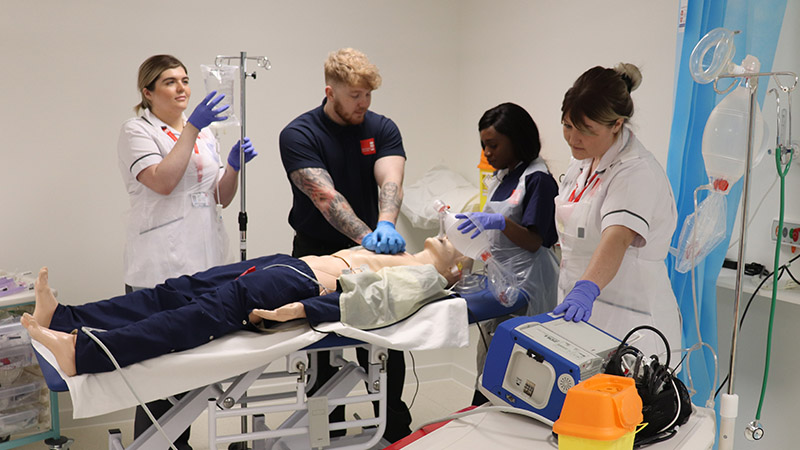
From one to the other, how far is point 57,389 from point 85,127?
169cm

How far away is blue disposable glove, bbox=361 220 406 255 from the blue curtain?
0.97 m

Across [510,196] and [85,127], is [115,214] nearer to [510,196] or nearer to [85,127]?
[85,127]

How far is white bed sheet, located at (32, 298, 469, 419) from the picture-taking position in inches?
67.2

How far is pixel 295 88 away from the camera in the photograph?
3.41m

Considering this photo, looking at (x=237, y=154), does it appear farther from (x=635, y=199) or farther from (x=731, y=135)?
(x=731, y=135)

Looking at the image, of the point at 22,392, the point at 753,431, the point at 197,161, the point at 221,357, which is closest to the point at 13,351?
the point at 22,392

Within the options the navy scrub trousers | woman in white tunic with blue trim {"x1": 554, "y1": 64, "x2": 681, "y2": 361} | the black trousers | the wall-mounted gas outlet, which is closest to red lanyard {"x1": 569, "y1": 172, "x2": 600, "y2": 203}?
woman in white tunic with blue trim {"x1": 554, "y1": 64, "x2": 681, "y2": 361}

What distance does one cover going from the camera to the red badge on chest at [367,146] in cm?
268

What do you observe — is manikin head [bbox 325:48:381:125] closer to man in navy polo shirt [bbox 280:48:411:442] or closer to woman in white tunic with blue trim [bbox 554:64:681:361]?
man in navy polo shirt [bbox 280:48:411:442]

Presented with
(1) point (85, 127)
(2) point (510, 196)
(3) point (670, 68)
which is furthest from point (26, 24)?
(3) point (670, 68)

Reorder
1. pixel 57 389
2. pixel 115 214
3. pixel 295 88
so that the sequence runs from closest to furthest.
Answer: pixel 57 389
pixel 115 214
pixel 295 88

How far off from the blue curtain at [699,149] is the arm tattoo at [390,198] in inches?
39.1

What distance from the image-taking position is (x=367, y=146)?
2684 mm

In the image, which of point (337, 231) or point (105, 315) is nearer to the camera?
point (105, 315)
